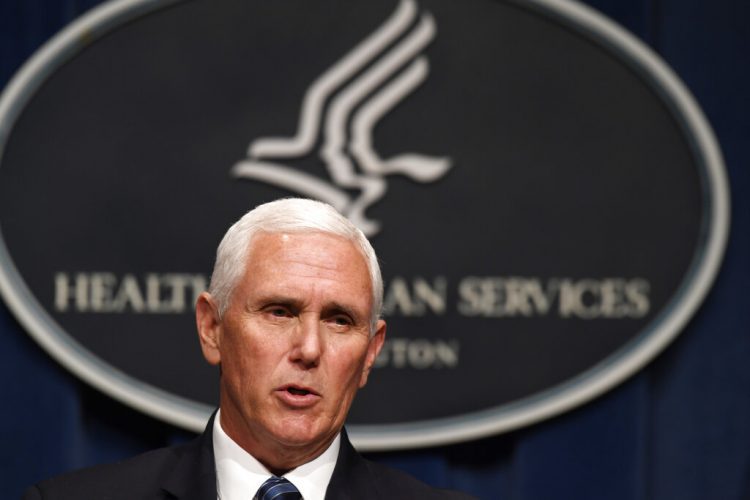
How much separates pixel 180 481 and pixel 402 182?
0.88 meters

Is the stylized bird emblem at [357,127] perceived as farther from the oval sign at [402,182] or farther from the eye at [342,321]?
the eye at [342,321]

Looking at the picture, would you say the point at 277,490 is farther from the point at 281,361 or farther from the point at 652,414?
the point at 652,414

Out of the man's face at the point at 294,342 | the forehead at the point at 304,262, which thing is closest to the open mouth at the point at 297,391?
the man's face at the point at 294,342

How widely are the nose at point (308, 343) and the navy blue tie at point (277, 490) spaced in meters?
0.12

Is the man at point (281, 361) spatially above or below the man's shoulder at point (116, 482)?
above

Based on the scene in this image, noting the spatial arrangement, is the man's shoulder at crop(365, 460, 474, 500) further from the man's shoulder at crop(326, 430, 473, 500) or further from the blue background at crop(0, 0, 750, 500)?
the blue background at crop(0, 0, 750, 500)

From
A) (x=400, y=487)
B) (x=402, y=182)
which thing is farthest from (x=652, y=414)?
(x=400, y=487)

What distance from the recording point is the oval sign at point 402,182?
1.97 m

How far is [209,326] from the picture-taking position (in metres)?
1.27

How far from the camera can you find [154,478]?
1282 millimetres

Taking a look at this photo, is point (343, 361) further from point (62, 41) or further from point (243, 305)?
point (62, 41)

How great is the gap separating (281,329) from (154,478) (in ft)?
0.79

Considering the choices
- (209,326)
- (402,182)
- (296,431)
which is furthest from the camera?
(402,182)

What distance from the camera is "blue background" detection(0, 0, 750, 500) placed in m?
1.98
